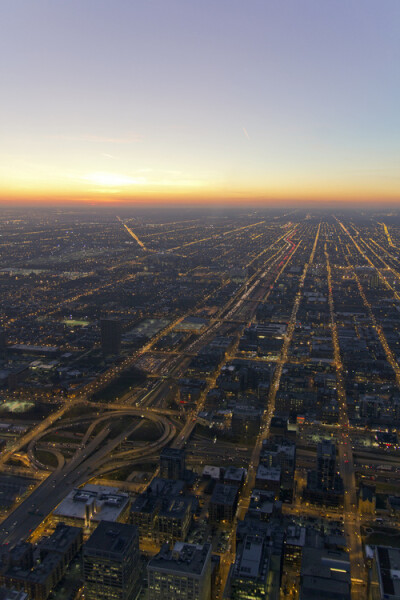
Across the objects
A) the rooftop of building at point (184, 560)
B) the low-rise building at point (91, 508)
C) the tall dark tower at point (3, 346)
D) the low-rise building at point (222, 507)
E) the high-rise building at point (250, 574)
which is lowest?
the tall dark tower at point (3, 346)

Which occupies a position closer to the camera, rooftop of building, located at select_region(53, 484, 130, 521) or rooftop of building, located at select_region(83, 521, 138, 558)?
rooftop of building, located at select_region(83, 521, 138, 558)

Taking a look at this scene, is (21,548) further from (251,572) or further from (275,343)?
(275,343)

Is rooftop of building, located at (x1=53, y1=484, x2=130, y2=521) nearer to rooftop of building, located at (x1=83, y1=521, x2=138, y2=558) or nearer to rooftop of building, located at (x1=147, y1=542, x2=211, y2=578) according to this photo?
rooftop of building, located at (x1=83, y1=521, x2=138, y2=558)

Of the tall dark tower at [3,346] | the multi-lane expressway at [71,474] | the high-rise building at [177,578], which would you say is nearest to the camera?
the high-rise building at [177,578]

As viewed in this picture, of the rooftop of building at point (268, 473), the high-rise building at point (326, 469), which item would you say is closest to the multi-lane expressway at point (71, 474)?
the rooftop of building at point (268, 473)

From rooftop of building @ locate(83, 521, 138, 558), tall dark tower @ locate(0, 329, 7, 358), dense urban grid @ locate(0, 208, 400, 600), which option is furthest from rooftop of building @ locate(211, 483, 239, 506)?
tall dark tower @ locate(0, 329, 7, 358)

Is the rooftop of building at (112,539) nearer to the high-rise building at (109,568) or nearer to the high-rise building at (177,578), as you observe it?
the high-rise building at (109,568)

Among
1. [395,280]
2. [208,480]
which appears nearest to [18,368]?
[208,480]
